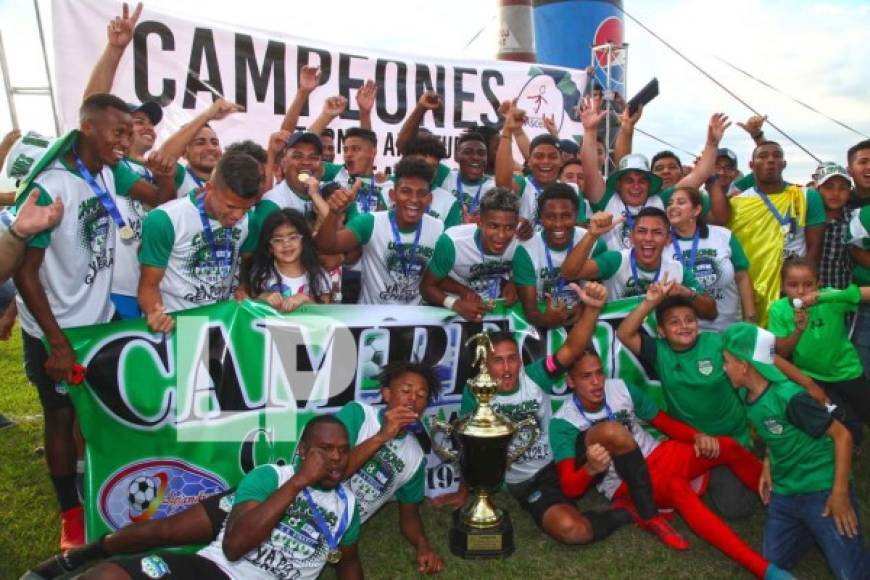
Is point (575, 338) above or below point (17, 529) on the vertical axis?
above

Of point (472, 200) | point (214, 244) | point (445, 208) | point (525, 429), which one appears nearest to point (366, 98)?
point (472, 200)

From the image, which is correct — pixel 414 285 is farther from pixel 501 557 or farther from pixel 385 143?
pixel 385 143

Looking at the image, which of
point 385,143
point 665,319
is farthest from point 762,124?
point 385,143

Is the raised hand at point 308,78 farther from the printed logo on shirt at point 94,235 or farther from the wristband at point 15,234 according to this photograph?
the wristband at point 15,234

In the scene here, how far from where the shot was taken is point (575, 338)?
172 inches

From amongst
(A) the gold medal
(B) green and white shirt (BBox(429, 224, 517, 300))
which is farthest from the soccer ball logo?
(B) green and white shirt (BBox(429, 224, 517, 300))

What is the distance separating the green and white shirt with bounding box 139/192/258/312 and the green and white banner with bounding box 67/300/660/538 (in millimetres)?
216

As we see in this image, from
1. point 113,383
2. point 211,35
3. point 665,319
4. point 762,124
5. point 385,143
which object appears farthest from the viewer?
point 385,143

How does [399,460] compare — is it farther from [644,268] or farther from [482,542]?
[644,268]

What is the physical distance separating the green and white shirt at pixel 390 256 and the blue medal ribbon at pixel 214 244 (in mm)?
904

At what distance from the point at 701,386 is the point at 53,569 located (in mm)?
3773

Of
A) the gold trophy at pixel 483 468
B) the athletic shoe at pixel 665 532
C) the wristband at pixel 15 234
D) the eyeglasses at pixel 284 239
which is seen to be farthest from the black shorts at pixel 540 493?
the wristband at pixel 15 234

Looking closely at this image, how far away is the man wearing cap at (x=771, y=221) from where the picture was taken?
5.56 m

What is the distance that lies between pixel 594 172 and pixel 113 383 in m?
4.02
